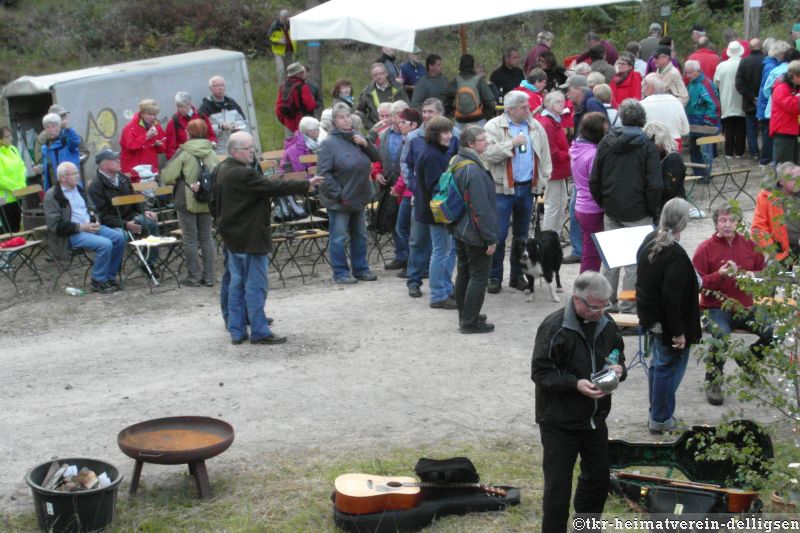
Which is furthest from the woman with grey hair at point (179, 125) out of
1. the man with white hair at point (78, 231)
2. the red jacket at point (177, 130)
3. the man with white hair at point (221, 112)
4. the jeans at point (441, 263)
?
the jeans at point (441, 263)

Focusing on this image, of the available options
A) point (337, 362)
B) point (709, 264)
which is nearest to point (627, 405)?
point (709, 264)

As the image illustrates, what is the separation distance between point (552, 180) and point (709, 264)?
12.7 feet

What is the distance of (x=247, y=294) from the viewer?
30.3ft

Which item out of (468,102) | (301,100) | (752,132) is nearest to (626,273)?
(468,102)

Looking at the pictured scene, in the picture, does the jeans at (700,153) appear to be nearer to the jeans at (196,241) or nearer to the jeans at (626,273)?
the jeans at (626,273)

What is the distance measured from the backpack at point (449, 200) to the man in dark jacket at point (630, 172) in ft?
4.09

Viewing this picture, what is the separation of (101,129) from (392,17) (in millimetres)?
4069

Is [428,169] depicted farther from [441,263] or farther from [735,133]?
[735,133]

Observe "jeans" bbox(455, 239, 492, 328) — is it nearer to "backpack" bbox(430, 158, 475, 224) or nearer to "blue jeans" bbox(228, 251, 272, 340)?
"backpack" bbox(430, 158, 475, 224)

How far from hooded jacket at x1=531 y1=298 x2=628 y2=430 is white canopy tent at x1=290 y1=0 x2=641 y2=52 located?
28.5ft

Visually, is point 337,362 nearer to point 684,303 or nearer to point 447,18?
point 684,303

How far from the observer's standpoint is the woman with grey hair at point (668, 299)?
6996mm

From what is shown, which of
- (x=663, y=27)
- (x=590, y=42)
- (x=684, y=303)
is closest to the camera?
(x=684, y=303)

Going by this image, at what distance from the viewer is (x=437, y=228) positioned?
1020cm
